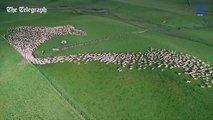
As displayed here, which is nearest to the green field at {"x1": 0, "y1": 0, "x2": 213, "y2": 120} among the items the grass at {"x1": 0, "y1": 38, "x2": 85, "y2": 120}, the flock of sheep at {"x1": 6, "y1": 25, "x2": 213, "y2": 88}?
the grass at {"x1": 0, "y1": 38, "x2": 85, "y2": 120}

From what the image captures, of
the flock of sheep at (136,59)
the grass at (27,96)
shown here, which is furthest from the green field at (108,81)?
the flock of sheep at (136,59)

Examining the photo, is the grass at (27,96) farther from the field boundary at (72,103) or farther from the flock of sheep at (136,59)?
the flock of sheep at (136,59)

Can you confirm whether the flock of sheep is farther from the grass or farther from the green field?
the grass

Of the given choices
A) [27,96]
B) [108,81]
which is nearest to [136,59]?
[108,81]

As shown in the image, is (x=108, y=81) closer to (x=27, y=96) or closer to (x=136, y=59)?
(x=136, y=59)

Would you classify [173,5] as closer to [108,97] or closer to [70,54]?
[70,54]

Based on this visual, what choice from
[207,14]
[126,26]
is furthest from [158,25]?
[207,14]
